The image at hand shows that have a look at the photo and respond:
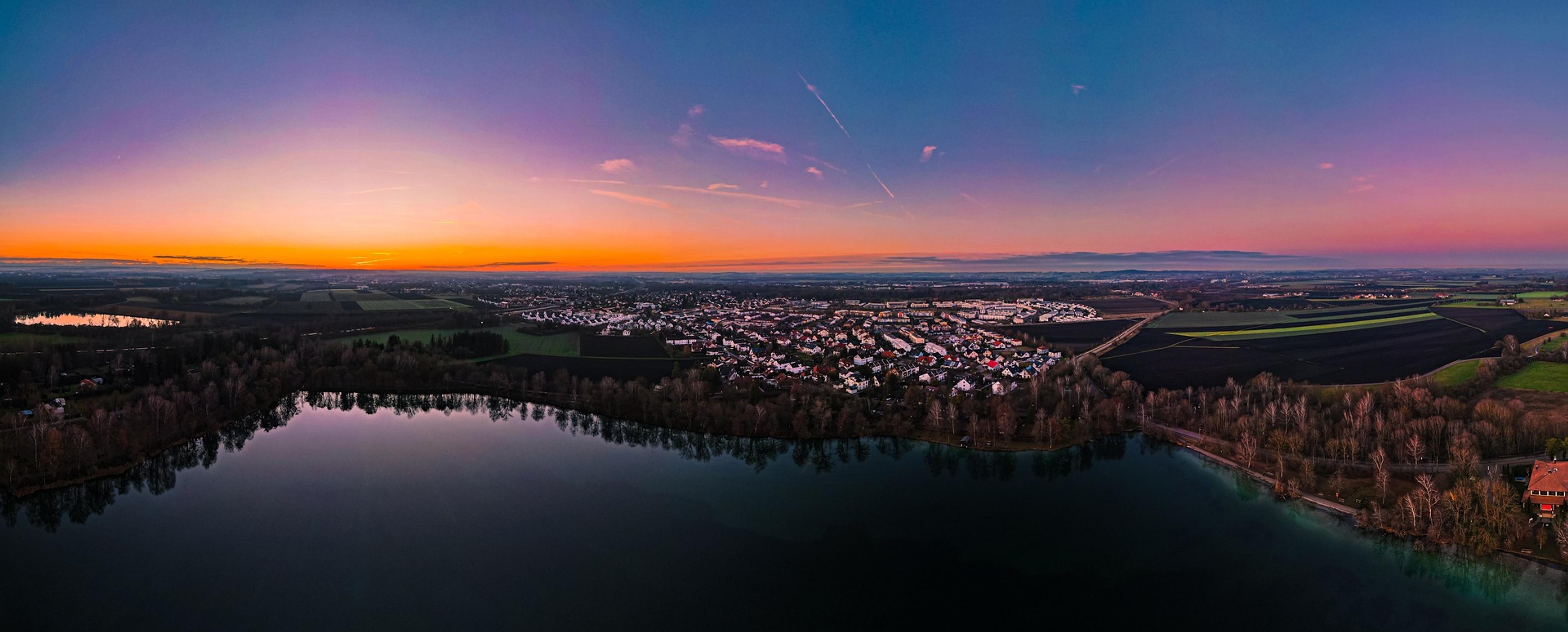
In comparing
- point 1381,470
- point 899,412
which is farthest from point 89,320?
point 1381,470

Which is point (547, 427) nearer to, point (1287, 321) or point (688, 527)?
point (688, 527)

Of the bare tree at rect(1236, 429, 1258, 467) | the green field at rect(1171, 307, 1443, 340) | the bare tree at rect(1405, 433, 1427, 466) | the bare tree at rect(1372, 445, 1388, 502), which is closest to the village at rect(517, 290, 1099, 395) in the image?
the bare tree at rect(1236, 429, 1258, 467)

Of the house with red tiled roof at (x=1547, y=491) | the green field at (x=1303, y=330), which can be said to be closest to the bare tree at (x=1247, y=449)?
the house with red tiled roof at (x=1547, y=491)

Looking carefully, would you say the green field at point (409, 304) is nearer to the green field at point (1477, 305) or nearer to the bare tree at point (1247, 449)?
the bare tree at point (1247, 449)

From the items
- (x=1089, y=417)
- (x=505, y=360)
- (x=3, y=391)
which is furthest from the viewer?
(x=505, y=360)

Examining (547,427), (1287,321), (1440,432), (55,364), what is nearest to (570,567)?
(547,427)

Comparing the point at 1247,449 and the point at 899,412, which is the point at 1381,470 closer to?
the point at 1247,449
